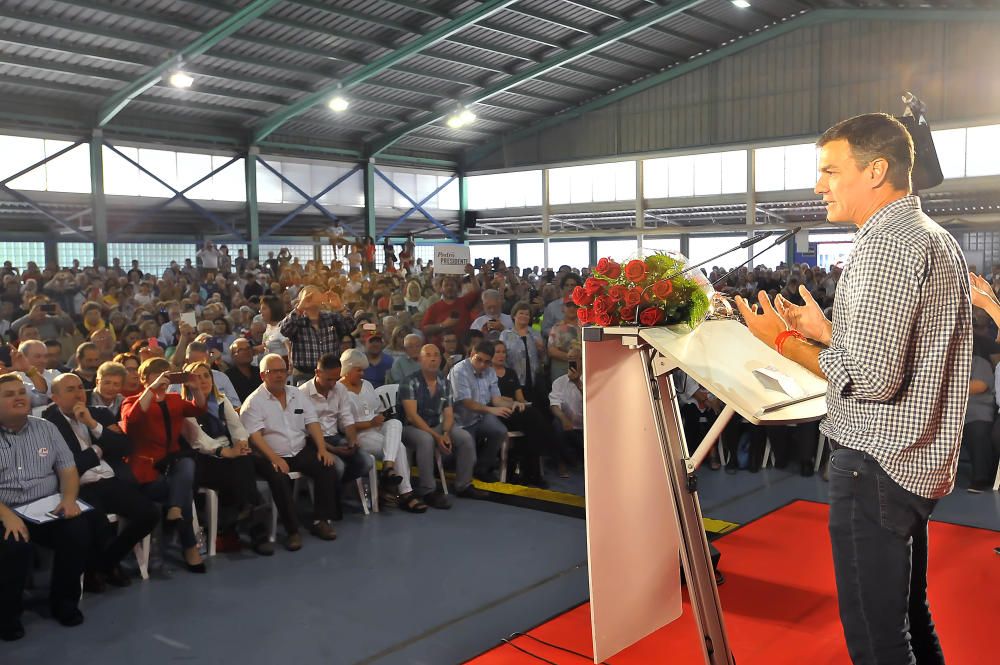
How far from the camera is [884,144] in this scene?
1764 mm

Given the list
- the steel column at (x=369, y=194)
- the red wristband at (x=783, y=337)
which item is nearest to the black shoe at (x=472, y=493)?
the red wristband at (x=783, y=337)

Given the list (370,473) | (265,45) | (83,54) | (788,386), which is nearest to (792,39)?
(265,45)

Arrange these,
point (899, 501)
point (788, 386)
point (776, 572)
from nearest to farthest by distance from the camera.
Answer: point (899, 501) < point (788, 386) < point (776, 572)

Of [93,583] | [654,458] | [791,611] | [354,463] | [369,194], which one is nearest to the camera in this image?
[654,458]

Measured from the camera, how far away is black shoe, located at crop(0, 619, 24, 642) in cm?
358

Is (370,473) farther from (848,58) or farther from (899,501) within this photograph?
(848,58)

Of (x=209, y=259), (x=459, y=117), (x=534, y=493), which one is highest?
(x=459, y=117)

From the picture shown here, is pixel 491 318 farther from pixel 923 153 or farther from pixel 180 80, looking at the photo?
pixel 180 80

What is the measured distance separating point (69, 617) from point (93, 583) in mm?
443

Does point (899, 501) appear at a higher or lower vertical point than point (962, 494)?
higher

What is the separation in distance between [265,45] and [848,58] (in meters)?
12.0

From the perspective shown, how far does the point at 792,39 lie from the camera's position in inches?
707

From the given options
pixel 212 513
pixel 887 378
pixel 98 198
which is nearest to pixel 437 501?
pixel 212 513

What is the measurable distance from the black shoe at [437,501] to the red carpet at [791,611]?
1.98m
